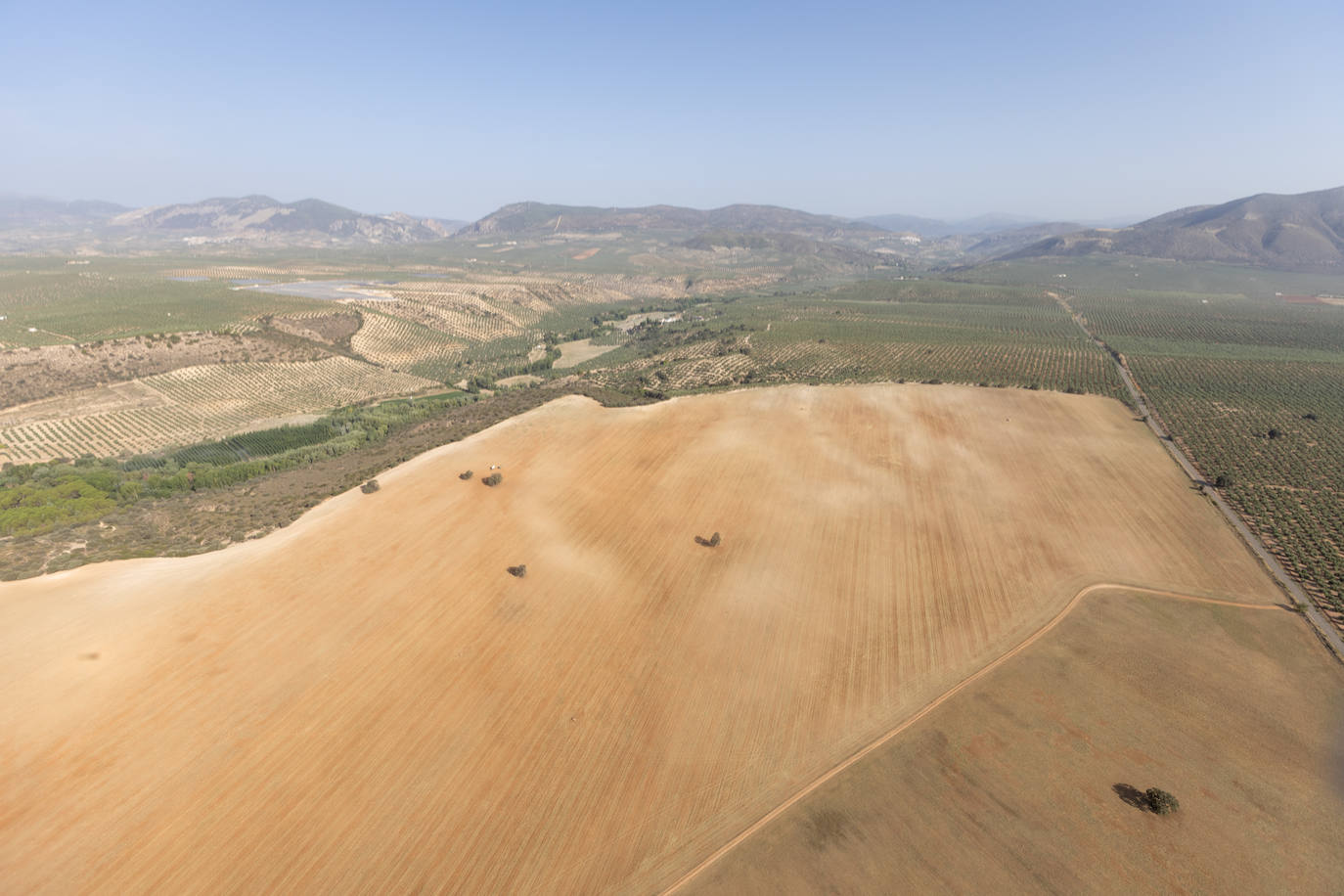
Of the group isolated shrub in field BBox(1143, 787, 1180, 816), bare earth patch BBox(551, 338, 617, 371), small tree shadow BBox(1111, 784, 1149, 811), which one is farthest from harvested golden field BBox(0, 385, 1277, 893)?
bare earth patch BBox(551, 338, 617, 371)

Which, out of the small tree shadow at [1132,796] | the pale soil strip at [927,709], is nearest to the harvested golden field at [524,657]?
the pale soil strip at [927,709]

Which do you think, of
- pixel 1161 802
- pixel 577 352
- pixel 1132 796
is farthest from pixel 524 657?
pixel 577 352

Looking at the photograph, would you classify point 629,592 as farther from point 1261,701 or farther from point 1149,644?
point 1261,701

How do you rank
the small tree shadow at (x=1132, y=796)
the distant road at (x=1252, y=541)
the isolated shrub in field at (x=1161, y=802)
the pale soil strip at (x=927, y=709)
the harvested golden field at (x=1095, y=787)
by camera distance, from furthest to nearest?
the distant road at (x=1252, y=541) → the small tree shadow at (x=1132, y=796) → the isolated shrub in field at (x=1161, y=802) → the pale soil strip at (x=927, y=709) → the harvested golden field at (x=1095, y=787)

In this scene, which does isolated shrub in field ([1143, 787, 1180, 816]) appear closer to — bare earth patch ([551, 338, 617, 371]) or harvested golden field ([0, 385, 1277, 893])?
harvested golden field ([0, 385, 1277, 893])

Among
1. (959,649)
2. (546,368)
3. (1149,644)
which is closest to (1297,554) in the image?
(1149,644)

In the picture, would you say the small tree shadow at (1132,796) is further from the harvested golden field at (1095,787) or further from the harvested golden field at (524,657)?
the harvested golden field at (524,657)
